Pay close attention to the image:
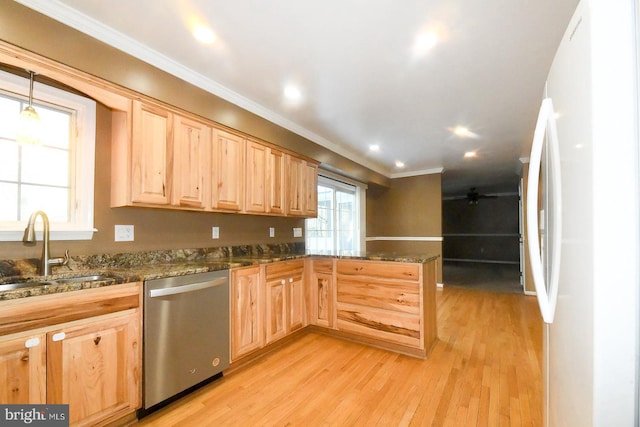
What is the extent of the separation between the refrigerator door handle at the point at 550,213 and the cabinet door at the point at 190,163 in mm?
2254

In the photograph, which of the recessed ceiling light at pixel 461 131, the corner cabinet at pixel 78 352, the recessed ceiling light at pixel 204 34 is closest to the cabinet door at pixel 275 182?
the recessed ceiling light at pixel 204 34

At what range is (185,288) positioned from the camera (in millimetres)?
1892

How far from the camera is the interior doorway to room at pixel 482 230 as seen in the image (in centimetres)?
970

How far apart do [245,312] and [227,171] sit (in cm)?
130

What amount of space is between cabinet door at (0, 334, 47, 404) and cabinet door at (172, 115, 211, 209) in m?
1.16

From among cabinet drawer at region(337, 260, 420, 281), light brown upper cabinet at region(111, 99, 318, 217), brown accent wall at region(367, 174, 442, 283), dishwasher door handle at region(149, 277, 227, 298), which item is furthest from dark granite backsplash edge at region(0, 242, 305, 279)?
brown accent wall at region(367, 174, 442, 283)

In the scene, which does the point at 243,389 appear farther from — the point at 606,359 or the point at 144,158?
the point at 606,359

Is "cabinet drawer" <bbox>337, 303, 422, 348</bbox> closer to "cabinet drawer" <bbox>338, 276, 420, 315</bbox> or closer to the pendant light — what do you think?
"cabinet drawer" <bbox>338, 276, 420, 315</bbox>

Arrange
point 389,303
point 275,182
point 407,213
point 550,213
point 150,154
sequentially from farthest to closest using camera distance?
point 407,213, point 275,182, point 389,303, point 150,154, point 550,213

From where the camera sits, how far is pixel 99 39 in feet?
6.03

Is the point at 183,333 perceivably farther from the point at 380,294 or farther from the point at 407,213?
the point at 407,213

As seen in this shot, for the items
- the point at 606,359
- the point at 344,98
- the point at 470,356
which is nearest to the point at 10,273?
the point at 606,359

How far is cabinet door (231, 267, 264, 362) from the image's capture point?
90.4 inches

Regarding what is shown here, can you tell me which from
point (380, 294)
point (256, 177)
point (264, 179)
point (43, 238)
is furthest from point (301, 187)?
point (43, 238)
